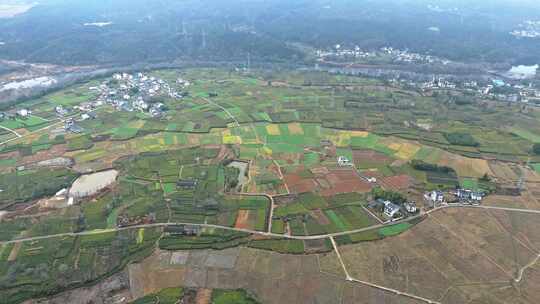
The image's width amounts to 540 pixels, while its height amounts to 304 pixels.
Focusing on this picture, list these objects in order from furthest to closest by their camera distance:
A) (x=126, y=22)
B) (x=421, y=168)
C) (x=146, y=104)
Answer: (x=126, y=22), (x=146, y=104), (x=421, y=168)

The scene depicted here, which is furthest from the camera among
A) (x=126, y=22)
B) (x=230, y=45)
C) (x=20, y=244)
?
(x=126, y=22)

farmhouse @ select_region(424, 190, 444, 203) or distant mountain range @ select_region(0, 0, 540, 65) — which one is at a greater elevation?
distant mountain range @ select_region(0, 0, 540, 65)

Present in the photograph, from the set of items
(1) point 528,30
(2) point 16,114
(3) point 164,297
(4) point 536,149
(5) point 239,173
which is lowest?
(3) point 164,297

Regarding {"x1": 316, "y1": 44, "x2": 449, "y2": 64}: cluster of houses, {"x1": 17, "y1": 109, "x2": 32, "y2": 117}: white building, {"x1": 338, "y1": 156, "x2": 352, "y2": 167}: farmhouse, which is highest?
{"x1": 316, "y1": 44, "x2": 449, "y2": 64}: cluster of houses

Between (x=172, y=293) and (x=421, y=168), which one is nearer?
(x=172, y=293)

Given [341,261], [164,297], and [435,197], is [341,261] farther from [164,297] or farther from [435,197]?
[435,197]

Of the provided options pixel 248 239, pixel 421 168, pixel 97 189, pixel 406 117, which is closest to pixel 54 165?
pixel 97 189

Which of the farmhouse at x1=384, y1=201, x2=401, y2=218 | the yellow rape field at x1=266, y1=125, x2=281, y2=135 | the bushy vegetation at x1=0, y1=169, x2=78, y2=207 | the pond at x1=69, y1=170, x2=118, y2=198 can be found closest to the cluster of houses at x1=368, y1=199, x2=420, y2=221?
the farmhouse at x1=384, y1=201, x2=401, y2=218

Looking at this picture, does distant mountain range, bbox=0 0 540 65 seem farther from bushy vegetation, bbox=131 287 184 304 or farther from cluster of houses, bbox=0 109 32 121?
bushy vegetation, bbox=131 287 184 304

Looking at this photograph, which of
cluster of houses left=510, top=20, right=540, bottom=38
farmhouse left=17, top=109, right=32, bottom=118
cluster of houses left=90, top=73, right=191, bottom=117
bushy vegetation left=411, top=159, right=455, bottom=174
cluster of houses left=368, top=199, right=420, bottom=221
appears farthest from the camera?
cluster of houses left=510, top=20, right=540, bottom=38

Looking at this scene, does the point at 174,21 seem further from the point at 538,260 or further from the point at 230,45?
the point at 538,260

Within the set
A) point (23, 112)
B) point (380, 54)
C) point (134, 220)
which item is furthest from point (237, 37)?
point (134, 220)
